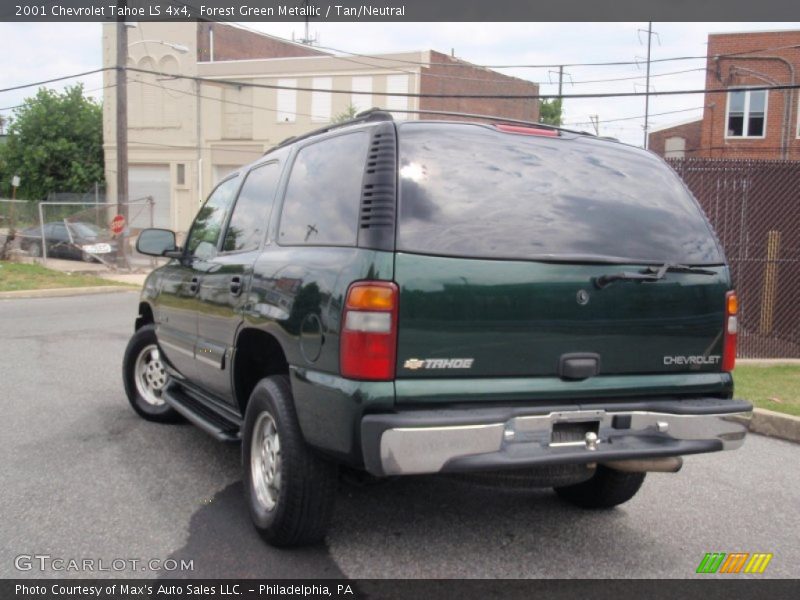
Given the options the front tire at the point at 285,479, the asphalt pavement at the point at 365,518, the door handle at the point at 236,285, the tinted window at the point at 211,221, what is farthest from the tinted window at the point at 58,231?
the front tire at the point at 285,479

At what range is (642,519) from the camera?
15.3ft

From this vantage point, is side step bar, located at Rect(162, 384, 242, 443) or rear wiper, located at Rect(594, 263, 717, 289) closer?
rear wiper, located at Rect(594, 263, 717, 289)

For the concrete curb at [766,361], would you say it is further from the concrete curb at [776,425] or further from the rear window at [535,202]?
the rear window at [535,202]

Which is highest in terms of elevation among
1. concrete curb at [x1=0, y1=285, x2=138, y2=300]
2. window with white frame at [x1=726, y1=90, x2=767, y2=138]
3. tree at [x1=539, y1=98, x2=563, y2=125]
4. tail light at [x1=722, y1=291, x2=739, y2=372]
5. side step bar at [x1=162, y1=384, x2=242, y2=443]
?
tree at [x1=539, y1=98, x2=563, y2=125]

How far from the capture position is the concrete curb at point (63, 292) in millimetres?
16688

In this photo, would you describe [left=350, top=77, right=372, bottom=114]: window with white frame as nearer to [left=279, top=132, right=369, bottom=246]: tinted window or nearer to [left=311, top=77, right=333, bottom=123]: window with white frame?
[left=311, top=77, right=333, bottom=123]: window with white frame

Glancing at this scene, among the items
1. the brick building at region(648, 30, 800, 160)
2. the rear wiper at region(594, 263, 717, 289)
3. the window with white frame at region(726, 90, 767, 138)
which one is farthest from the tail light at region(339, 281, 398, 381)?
the window with white frame at region(726, 90, 767, 138)

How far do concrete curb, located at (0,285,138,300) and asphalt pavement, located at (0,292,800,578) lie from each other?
1119cm

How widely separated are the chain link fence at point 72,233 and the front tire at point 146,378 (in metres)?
16.0

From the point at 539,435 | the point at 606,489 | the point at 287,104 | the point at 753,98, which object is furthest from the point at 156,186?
the point at 539,435

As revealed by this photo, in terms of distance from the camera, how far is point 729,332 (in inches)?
160

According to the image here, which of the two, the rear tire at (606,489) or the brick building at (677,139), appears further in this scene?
the brick building at (677,139)

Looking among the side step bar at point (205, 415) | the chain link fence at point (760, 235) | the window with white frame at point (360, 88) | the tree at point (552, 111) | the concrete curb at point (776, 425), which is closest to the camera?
the side step bar at point (205, 415)

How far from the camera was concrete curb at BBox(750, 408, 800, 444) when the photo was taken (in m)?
6.56
